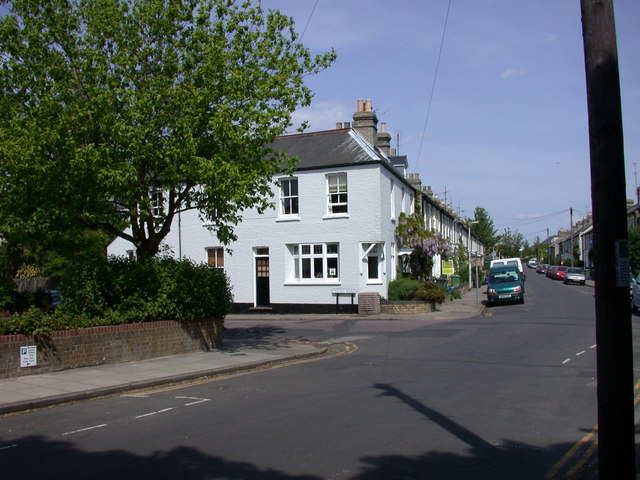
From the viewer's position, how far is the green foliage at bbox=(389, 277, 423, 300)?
2945 cm

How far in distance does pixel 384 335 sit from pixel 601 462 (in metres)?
15.9

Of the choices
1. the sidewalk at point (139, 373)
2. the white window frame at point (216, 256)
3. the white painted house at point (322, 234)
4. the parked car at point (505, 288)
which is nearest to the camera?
the sidewalk at point (139, 373)

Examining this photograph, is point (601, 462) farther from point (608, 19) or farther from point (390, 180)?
point (390, 180)

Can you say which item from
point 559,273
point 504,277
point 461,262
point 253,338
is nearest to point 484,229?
point 559,273

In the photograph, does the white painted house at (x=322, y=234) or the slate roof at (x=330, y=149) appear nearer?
the white painted house at (x=322, y=234)

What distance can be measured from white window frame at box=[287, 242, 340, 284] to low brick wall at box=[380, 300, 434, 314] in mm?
2545

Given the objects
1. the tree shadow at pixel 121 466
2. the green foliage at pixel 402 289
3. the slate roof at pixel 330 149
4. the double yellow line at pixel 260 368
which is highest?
the slate roof at pixel 330 149

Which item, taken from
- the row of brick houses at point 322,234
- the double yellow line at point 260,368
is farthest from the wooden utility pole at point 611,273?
the row of brick houses at point 322,234

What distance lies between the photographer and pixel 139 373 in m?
12.3

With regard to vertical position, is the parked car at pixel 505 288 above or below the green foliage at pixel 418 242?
below

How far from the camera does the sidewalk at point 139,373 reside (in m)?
10.0

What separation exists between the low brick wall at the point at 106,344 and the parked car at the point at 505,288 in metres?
22.3

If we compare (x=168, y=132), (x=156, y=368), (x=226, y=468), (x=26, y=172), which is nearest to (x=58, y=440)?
(x=226, y=468)

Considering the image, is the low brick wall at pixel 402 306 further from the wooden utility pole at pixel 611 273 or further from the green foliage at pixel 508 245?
the green foliage at pixel 508 245
